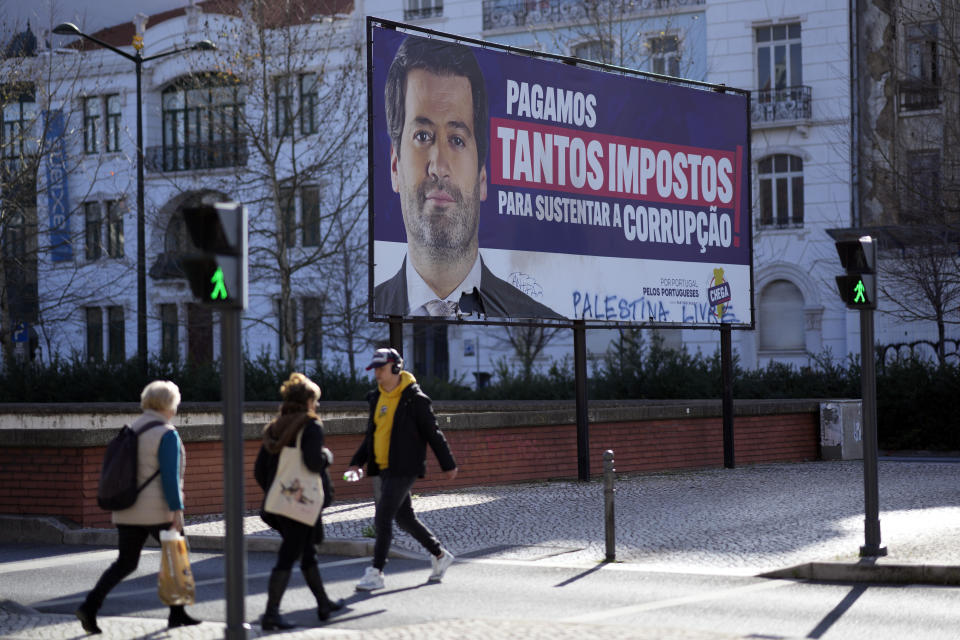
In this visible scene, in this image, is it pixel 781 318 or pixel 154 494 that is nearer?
pixel 154 494

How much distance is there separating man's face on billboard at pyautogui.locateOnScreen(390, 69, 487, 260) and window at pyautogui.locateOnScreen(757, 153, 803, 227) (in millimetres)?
24150

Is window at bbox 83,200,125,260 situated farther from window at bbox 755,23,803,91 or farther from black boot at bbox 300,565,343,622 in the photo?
black boot at bbox 300,565,343,622

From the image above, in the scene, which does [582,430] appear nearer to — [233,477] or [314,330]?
[233,477]

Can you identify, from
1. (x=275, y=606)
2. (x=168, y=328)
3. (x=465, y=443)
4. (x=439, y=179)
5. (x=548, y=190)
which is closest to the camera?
(x=275, y=606)

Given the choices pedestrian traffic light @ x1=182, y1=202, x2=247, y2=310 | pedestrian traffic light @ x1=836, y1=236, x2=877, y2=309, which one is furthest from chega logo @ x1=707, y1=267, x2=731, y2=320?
pedestrian traffic light @ x1=182, y1=202, x2=247, y2=310

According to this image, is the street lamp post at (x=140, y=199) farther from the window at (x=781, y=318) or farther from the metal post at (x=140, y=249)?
the window at (x=781, y=318)

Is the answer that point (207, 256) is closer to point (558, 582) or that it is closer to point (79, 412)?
point (558, 582)

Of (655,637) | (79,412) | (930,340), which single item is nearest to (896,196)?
(930,340)

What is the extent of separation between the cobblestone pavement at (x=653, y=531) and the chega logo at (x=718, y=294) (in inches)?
118

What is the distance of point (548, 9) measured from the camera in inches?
1693

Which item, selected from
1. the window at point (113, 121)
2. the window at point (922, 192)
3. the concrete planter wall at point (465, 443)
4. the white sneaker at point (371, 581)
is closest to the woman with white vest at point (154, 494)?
the white sneaker at point (371, 581)

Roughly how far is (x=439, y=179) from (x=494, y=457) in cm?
382

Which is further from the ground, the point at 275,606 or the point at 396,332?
the point at 396,332

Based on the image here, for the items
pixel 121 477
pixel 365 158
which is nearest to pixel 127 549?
pixel 121 477
